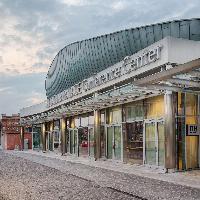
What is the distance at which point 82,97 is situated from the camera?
32312mm

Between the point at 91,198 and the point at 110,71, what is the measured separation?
50.5 feet

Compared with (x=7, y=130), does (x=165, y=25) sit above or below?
above

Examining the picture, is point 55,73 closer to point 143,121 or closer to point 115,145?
point 115,145

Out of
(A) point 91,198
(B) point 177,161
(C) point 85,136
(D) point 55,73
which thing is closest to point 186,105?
(B) point 177,161

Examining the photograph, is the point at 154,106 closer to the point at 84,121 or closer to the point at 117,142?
the point at 117,142

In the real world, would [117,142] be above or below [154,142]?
below

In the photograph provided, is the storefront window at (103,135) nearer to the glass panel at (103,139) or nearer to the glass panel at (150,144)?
the glass panel at (103,139)

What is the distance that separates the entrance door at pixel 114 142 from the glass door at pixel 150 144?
3892mm

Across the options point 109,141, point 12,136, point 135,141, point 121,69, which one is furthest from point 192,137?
point 12,136

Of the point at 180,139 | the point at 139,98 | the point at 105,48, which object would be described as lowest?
the point at 180,139

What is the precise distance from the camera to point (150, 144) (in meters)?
20.5

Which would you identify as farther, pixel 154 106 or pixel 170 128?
pixel 154 106

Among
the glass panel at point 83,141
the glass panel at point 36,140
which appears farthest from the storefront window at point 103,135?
the glass panel at point 36,140

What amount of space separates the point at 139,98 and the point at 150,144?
273 cm
